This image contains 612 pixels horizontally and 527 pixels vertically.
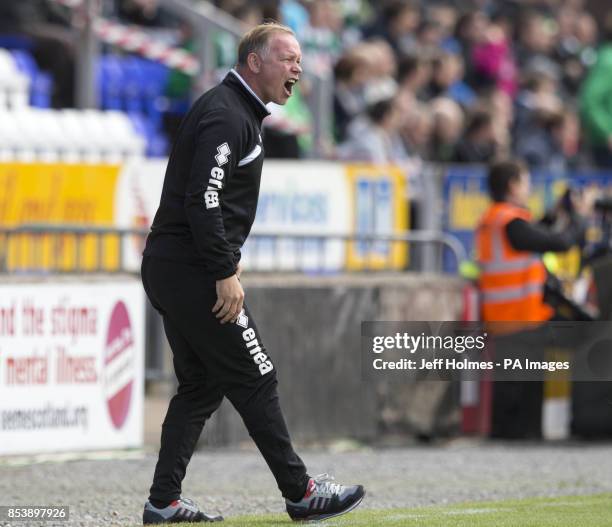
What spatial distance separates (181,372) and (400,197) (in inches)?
305

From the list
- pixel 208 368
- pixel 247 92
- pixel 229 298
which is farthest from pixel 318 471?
pixel 247 92

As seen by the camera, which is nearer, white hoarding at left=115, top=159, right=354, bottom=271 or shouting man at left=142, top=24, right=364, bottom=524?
shouting man at left=142, top=24, right=364, bottom=524

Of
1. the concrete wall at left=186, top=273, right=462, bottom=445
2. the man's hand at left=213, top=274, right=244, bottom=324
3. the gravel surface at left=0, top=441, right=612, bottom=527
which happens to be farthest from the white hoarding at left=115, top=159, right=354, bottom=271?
the man's hand at left=213, top=274, right=244, bottom=324

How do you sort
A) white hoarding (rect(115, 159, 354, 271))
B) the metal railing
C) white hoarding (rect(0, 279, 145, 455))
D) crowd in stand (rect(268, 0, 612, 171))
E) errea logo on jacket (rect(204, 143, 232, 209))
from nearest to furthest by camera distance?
errea logo on jacket (rect(204, 143, 232, 209)), white hoarding (rect(0, 279, 145, 455)), the metal railing, white hoarding (rect(115, 159, 354, 271)), crowd in stand (rect(268, 0, 612, 171))

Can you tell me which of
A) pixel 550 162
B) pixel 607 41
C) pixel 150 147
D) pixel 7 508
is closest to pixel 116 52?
pixel 150 147

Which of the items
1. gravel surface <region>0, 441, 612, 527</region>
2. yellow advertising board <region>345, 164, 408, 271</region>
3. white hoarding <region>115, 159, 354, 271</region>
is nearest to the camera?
gravel surface <region>0, 441, 612, 527</region>

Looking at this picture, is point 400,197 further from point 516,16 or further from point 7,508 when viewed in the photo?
point 516,16

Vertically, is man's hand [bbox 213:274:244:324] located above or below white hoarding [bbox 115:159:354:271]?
A: below

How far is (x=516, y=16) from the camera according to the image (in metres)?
23.2

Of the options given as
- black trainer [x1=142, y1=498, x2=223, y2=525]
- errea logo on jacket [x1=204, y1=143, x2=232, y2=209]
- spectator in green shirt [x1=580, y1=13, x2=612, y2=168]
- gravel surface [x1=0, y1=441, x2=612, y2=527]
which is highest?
spectator in green shirt [x1=580, y1=13, x2=612, y2=168]

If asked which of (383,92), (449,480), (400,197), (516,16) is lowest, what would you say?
(449,480)

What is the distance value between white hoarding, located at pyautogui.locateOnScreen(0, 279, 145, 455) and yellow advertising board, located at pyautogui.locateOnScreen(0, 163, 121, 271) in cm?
67

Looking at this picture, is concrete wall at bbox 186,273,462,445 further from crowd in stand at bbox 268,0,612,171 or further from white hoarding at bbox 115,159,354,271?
crowd in stand at bbox 268,0,612,171

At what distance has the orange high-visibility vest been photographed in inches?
465
